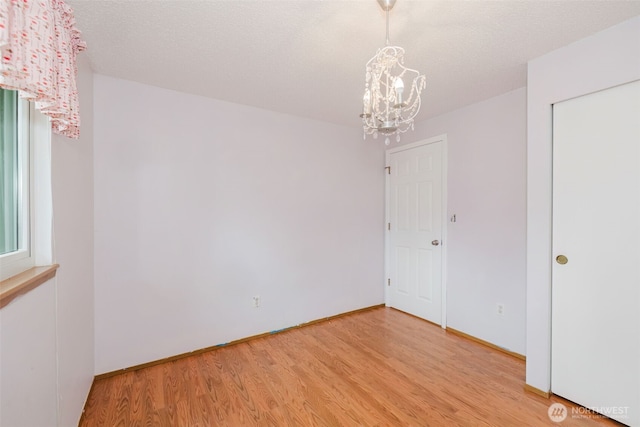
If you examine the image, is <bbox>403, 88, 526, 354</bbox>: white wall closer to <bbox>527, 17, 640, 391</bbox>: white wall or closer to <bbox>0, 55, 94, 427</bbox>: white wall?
<bbox>527, 17, 640, 391</bbox>: white wall

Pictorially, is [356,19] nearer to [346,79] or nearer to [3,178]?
[346,79]

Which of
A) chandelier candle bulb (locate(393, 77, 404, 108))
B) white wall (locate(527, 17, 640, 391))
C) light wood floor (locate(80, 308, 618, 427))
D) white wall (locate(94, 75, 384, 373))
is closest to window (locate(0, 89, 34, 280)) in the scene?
white wall (locate(94, 75, 384, 373))

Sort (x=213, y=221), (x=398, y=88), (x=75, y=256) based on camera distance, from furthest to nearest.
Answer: (x=213, y=221)
(x=75, y=256)
(x=398, y=88)

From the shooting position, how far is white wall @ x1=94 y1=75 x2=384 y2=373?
2.15 meters

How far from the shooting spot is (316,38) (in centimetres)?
166

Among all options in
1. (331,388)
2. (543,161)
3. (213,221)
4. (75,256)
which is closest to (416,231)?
(543,161)

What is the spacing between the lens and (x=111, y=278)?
2123 millimetres

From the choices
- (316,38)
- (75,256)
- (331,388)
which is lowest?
(331,388)

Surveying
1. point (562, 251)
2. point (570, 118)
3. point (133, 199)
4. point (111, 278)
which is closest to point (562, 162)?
point (570, 118)

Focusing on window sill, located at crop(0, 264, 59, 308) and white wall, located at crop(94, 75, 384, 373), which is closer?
window sill, located at crop(0, 264, 59, 308)

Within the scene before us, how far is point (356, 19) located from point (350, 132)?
194cm

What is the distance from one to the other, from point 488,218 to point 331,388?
2.08m

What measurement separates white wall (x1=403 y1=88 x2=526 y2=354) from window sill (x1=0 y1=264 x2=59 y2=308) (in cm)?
315

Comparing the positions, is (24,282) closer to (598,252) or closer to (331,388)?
(331,388)
